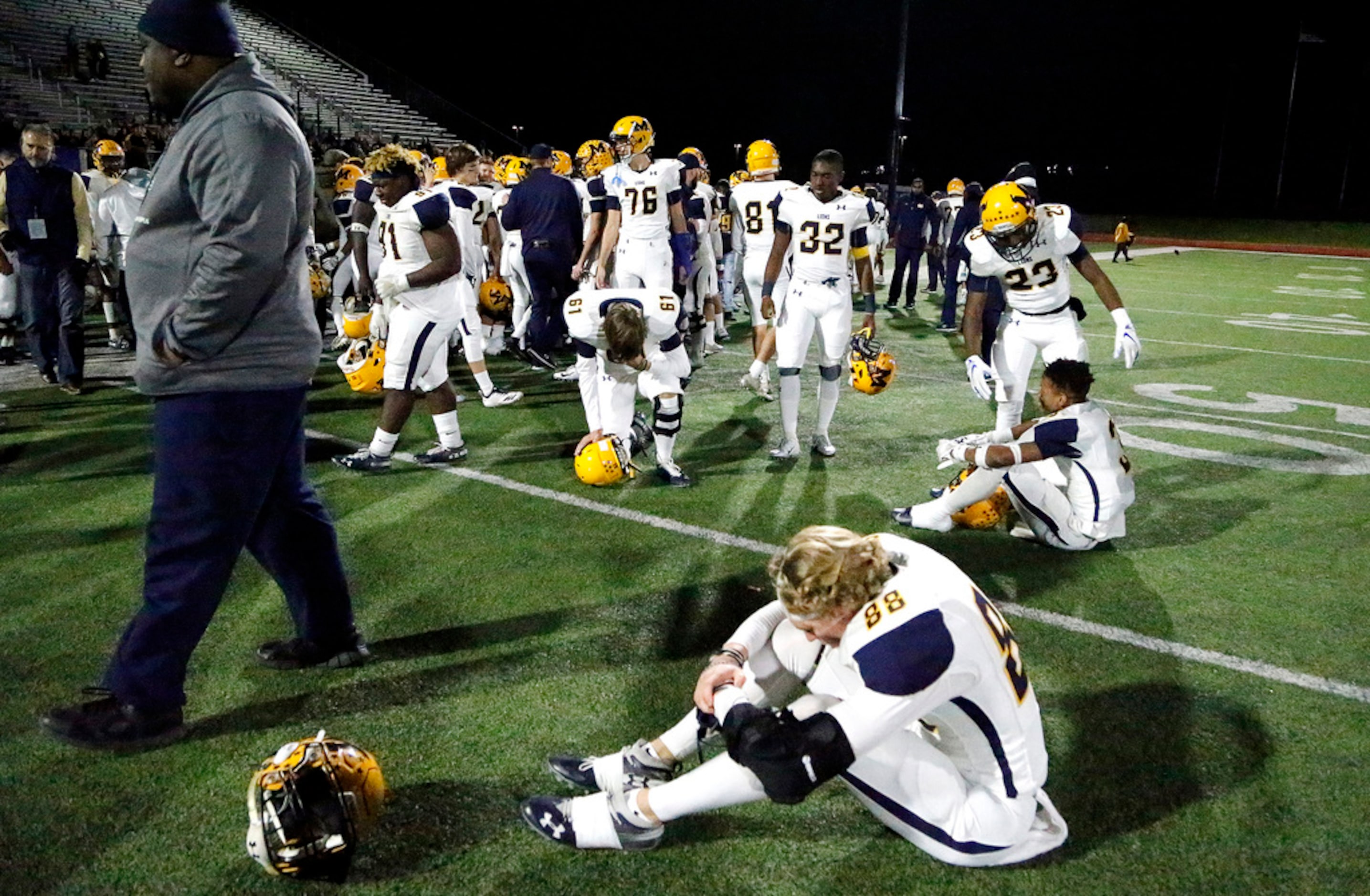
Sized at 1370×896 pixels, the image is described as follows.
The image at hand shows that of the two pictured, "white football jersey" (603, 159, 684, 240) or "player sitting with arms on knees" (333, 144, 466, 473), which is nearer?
"player sitting with arms on knees" (333, 144, 466, 473)

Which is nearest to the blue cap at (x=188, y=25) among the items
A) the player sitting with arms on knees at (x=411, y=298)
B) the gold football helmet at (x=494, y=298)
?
the player sitting with arms on knees at (x=411, y=298)

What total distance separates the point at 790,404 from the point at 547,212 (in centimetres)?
359

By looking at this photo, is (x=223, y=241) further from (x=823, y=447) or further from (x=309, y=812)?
(x=823, y=447)

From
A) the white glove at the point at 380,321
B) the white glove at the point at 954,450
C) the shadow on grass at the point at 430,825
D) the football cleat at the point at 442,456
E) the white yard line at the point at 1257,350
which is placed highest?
the white glove at the point at 380,321

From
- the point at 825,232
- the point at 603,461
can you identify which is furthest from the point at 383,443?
the point at 825,232

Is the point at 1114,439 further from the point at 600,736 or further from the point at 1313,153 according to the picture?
the point at 1313,153

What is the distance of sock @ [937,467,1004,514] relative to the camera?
5.01 m

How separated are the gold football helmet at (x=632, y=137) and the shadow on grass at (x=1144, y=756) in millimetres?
6376

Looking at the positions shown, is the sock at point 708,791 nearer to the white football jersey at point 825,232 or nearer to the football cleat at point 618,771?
the football cleat at point 618,771

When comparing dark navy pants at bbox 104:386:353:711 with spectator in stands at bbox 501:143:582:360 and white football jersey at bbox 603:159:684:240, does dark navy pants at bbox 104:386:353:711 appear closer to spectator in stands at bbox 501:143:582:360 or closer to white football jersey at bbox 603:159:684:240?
white football jersey at bbox 603:159:684:240

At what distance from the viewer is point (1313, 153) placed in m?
38.0

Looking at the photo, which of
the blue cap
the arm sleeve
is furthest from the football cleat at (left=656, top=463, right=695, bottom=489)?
the blue cap

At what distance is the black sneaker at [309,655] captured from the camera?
3717 mm

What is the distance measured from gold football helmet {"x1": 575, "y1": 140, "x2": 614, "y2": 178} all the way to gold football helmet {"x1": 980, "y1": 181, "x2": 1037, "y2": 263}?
553cm
